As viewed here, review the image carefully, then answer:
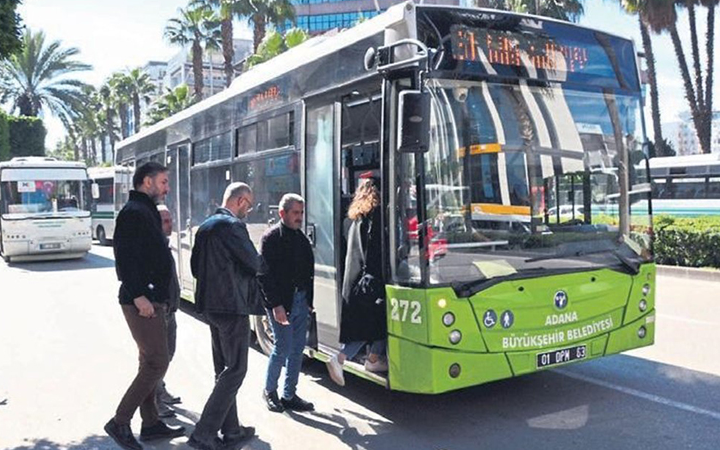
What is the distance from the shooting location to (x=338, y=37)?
602cm

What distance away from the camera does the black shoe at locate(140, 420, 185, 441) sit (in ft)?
16.9

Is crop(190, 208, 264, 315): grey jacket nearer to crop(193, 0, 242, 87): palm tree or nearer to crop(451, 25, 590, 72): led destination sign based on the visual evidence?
crop(451, 25, 590, 72): led destination sign

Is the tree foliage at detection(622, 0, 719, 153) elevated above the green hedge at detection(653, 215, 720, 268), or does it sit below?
above

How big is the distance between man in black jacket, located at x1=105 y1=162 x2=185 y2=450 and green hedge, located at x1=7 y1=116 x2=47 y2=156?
34.3 meters

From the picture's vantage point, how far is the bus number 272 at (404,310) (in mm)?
4831

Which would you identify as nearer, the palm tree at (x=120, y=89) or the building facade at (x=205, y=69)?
the palm tree at (x=120, y=89)

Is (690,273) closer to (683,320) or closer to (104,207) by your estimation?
(683,320)

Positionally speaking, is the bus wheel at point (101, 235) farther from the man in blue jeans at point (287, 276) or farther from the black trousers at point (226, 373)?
the black trousers at point (226, 373)

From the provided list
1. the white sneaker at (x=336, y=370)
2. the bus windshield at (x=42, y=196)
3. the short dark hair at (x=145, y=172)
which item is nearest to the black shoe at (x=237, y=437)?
the white sneaker at (x=336, y=370)

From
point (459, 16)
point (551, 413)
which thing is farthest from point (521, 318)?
point (459, 16)

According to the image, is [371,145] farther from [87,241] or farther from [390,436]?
[87,241]

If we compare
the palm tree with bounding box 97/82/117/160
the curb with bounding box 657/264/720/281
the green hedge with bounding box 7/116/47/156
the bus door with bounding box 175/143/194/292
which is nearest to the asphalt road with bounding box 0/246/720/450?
the bus door with bounding box 175/143/194/292

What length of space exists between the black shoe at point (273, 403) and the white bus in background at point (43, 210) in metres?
15.2

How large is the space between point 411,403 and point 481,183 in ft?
6.91
